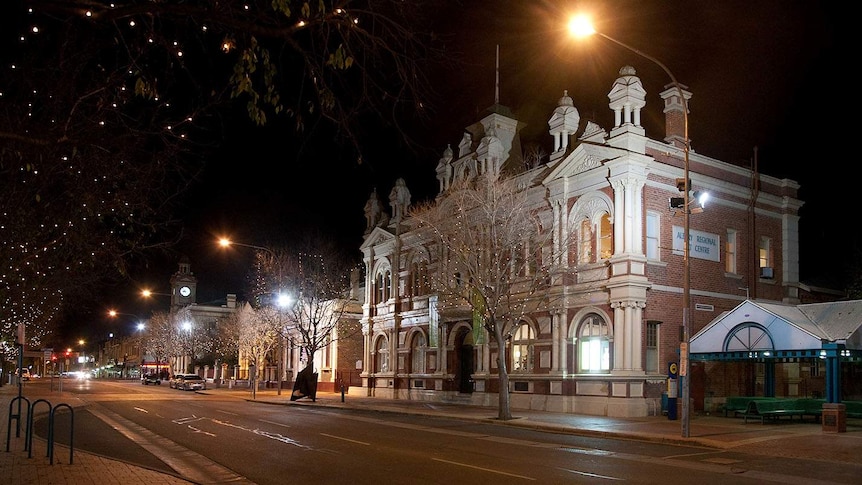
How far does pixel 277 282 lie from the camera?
4594 centimetres

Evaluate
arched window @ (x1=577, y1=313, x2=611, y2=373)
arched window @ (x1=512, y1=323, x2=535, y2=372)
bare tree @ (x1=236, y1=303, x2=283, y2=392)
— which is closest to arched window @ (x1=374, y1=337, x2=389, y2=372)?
bare tree @ (x1=236, y1=303, x2=283, y2=392)

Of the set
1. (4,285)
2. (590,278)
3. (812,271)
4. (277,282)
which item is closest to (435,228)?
(590,278)

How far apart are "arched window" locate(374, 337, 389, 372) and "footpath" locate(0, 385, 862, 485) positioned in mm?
11016

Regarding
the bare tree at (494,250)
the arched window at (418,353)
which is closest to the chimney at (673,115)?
the bare tree at (494,250)

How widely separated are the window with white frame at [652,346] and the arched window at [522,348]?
228 inches

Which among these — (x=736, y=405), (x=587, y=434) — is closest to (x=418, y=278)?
(x=736, y=405)

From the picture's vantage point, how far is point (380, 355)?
48344 millimetres

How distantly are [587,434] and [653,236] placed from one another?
34.6 ft

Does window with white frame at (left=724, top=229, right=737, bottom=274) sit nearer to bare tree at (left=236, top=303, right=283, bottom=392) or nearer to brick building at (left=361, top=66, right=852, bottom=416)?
brick building at (left=361, top=66, right=852, bottom=416)

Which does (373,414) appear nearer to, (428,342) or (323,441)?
(428,342)

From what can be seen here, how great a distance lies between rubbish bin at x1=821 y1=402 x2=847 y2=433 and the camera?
22.9 m

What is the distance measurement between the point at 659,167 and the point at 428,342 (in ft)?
57.0

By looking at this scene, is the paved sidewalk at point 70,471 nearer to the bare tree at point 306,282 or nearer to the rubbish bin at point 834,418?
the rubbish bin at point 834,418

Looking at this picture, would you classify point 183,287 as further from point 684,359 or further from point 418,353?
point 684,359
